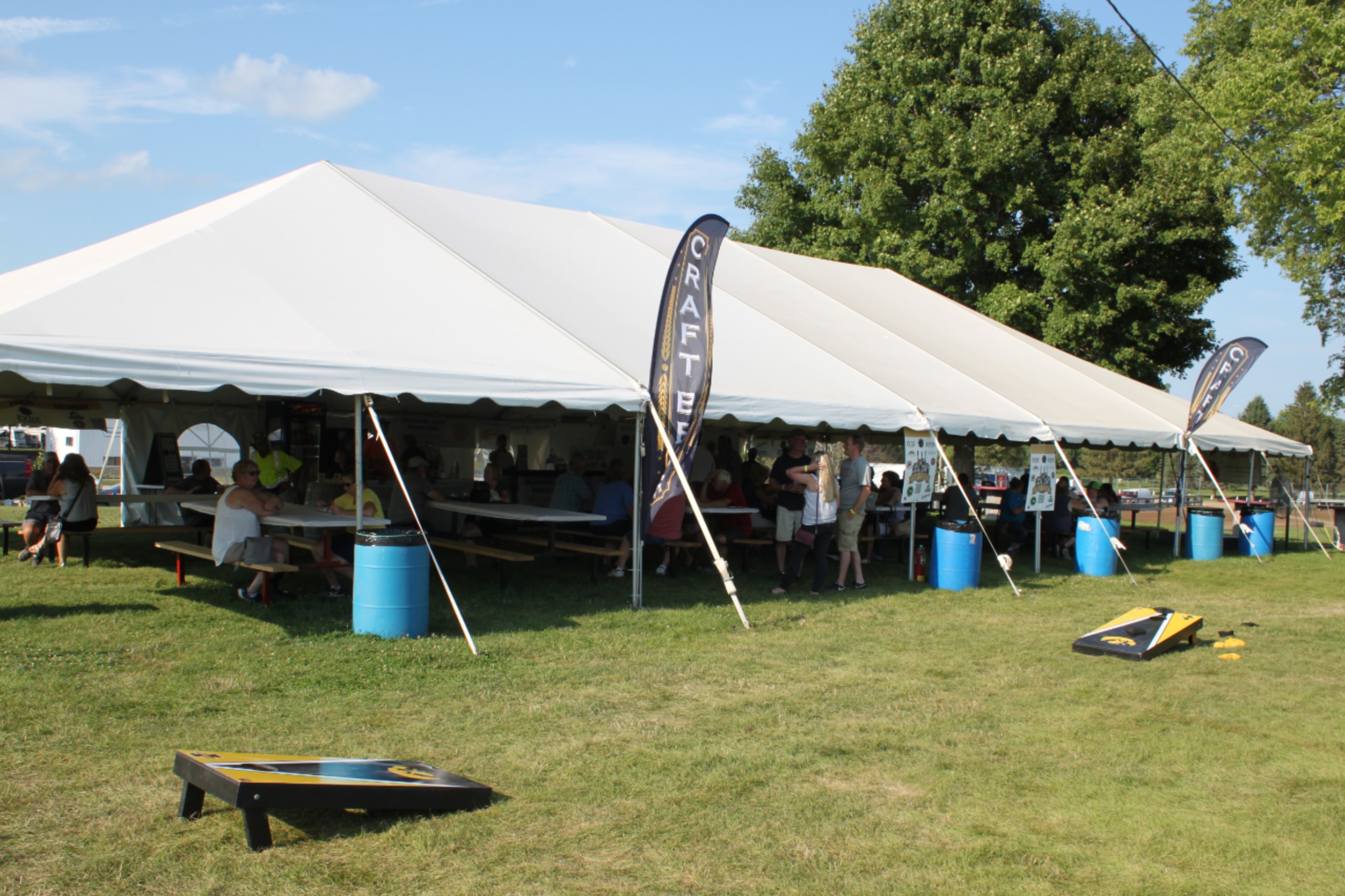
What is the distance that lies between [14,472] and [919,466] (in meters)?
23.0

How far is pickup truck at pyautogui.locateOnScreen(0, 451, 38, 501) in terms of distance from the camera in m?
19.2

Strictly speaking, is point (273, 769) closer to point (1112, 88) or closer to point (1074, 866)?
point (1074, 866)

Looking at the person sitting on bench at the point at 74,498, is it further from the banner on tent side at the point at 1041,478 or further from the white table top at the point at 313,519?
the banner on tent side at the point at 1041,478

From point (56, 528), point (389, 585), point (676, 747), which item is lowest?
point (676, 747)

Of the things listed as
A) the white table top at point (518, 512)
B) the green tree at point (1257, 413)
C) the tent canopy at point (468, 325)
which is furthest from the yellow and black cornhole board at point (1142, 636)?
the green tree at point (1257, 413)

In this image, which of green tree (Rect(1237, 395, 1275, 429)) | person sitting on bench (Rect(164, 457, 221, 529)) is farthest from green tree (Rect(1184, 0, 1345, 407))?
green tree (Rect(1237, 395, 1275, 429))

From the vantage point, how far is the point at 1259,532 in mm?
15648

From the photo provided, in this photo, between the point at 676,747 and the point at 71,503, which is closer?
the point at 676,747

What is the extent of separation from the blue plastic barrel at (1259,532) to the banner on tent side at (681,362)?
11349 millimetres

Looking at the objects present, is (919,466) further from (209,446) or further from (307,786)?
(209,446)

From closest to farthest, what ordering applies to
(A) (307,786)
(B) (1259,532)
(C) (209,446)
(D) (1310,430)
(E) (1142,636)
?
(A) (307,786) → (E) (1142,636) → (B) (1259,532) → (C) (209,446) → (D) (1310,430)

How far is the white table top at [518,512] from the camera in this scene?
31.1 feet

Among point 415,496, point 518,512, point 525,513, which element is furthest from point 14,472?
point 525,513

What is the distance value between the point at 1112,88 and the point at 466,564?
2008 cm
